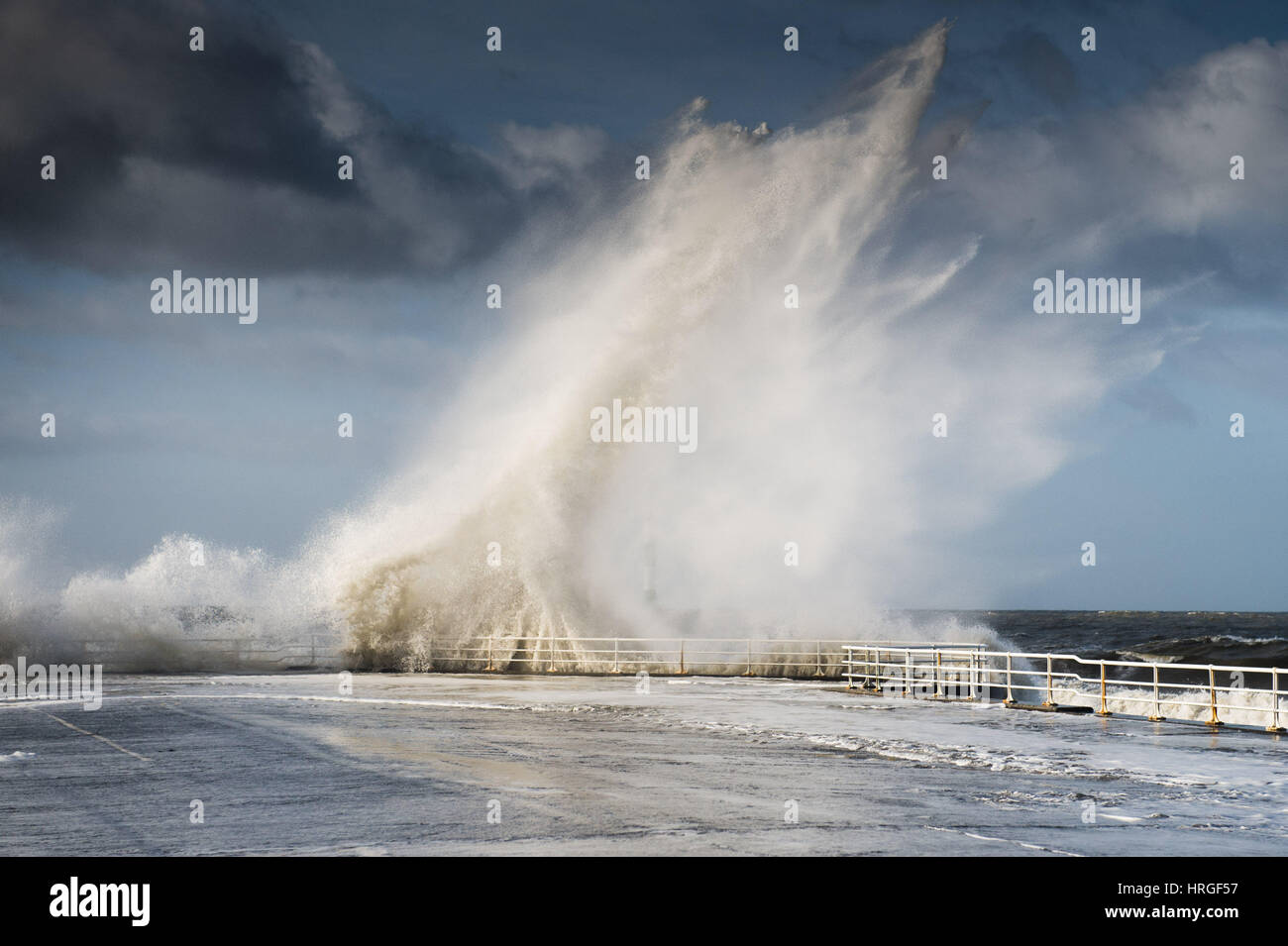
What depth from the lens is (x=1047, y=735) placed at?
18.3m

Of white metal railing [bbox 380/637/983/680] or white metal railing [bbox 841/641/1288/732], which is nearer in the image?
white metal railing [bbox 841/641/1288/732]

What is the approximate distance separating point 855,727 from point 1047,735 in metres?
3.12

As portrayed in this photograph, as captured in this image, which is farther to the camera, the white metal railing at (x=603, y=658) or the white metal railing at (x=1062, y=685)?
the white metal railing at (x=603, y=658)

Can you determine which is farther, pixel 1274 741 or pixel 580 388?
pixel 580 388

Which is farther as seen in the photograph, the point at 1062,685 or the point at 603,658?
the point at 603,658

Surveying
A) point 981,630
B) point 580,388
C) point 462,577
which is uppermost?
point 580,388

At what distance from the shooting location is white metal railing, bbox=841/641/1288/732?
67.4 feet

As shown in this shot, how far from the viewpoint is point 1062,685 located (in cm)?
3266

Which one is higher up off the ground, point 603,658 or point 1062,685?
point 603,658

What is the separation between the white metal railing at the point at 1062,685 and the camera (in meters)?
20.5
